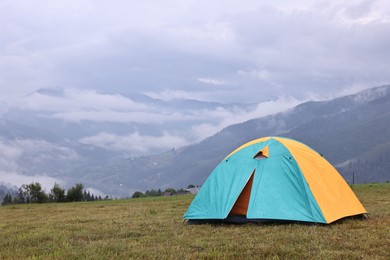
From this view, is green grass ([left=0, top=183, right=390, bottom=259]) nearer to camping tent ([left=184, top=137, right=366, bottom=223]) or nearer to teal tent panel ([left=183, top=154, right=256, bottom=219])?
camping tent ([left=184, top=137, right=366, bottom=223])

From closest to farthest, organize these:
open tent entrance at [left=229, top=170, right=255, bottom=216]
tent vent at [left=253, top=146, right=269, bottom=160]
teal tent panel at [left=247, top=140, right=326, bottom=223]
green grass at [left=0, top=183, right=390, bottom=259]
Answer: green grass at [left=0, top=183, right=390, bottom=259], teal tent panel at [left=247, top=140, right=326, bottom=223], open tent entrance at [left=229, top=170, right=255, bottom=216], tent vent at [left=253, top=146, right=269, bottom=160]

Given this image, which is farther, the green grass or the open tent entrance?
the open tent entrance

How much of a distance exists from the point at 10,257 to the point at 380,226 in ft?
33.6

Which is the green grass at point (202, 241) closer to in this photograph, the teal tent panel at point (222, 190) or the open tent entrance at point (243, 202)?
the teal tent panel at point (222, 190)

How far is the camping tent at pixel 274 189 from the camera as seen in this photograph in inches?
553

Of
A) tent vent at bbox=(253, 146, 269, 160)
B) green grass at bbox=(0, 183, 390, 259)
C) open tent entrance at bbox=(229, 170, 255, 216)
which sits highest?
tent vent at bbox=(253, 146, 269, 160)

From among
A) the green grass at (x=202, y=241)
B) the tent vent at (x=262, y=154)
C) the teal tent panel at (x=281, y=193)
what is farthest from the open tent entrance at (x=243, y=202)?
the green grass at (x=202, y=241)

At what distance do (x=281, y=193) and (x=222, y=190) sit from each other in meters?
2.09

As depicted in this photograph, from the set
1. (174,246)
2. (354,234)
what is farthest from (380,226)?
(174,246)

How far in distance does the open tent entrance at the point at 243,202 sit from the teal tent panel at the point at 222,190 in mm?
319

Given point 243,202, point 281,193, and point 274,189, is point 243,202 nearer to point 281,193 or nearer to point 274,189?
point 274,189

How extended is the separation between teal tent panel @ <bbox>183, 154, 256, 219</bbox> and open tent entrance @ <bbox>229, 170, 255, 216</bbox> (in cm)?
32

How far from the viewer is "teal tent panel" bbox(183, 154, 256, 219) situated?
14805 mm

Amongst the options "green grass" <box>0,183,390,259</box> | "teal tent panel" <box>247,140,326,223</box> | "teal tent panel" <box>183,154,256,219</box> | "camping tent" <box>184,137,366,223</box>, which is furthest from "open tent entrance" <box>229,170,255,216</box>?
"green grass" <box>0,183,390,259</box>
